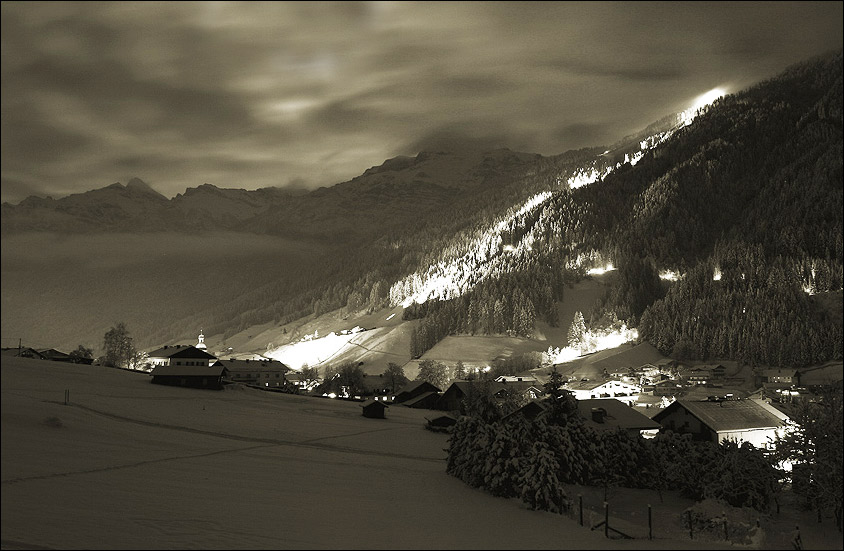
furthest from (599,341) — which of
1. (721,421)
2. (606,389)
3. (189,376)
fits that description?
(189,376)

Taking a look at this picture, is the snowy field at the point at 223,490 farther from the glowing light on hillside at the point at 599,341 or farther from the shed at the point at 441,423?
the glowing light on hillside at the point at 599,341

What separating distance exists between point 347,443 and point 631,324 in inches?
6146

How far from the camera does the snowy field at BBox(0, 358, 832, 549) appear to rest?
16.6 m

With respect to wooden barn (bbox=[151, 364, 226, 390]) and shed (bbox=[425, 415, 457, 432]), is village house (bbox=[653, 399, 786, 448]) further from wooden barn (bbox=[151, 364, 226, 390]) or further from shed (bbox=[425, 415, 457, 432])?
wooden barn (bbox=[151, 364, 226, 390])

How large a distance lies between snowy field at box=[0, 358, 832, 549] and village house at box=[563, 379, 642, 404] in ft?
238

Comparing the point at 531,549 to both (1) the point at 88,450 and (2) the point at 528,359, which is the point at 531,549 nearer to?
(1) the point at 88,450

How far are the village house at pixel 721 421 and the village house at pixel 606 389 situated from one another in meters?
52.6

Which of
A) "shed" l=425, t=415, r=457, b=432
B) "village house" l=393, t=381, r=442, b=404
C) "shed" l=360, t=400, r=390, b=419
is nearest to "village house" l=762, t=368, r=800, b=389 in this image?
"village house" l=393, t=381, r=442, b=404

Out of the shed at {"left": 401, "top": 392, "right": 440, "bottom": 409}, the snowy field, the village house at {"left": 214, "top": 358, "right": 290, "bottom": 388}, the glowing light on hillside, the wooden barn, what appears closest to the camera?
the snowy field

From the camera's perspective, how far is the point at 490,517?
2492 cm

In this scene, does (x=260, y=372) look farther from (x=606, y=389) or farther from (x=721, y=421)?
(x=721, y=421)

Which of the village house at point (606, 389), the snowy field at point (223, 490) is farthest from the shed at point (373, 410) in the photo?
the village house at point (606, 389)

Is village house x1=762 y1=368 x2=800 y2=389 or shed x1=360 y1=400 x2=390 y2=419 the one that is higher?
village house x1=762 y1=368 x2=800 y2=389

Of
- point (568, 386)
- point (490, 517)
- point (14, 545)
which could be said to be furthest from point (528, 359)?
point (14, 545)
